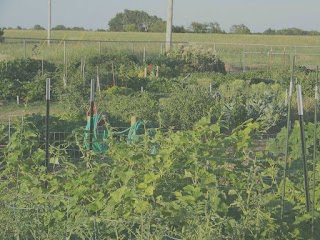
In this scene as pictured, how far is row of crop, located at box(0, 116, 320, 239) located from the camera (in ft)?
13.6

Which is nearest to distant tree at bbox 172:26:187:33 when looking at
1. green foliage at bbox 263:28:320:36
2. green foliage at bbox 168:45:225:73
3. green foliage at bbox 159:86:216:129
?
green foliage at bbox 263:28:320:36

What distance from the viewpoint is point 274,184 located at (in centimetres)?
532

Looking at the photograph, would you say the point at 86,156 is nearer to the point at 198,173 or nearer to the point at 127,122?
the point at 198,173

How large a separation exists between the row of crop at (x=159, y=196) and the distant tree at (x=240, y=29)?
76.0 m

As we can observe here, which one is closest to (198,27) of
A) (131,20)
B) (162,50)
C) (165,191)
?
(131,20)

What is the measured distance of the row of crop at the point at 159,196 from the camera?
4.13 m

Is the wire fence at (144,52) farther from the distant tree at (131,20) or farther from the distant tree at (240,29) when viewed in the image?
the distant tree at (131,20)

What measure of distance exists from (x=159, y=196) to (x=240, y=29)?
255 ft

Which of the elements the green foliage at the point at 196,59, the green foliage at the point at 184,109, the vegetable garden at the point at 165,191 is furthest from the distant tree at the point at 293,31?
the vegetable garden at the point at 165,191

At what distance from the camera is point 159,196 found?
4.42 m

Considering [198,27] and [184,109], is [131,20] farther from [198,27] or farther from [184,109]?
[184,109]

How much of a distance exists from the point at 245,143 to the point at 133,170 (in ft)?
3.18

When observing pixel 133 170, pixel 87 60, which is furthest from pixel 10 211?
pixel 87 60

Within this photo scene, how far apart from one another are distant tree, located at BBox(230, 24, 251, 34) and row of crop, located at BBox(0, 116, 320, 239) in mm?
76045
